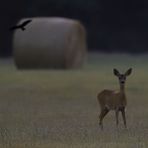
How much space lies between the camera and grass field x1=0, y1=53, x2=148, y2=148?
37.2 ft

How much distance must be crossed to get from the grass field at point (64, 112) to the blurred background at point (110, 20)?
16.6 metres

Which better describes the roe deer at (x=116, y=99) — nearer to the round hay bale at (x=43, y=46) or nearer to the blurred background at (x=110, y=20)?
the round hay bale at (x=43, y=46)

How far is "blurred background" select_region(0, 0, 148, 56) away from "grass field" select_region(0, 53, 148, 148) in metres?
16.6

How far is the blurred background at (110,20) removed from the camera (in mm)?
42906

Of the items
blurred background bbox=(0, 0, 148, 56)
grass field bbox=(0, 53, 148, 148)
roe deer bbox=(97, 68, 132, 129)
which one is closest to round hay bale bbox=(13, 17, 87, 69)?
grass field bbox=(0, 53, 148, 148)

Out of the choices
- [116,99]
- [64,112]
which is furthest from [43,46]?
[116,99]

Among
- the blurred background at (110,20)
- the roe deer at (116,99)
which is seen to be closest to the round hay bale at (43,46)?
the blurred background at (110,20)

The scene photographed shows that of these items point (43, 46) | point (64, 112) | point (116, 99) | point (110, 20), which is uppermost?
point (110, 20)

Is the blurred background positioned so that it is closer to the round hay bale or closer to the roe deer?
the round hay bale

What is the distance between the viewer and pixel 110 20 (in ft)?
147

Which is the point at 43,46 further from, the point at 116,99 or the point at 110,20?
the point at 110,20

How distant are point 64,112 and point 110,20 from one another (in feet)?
96.3

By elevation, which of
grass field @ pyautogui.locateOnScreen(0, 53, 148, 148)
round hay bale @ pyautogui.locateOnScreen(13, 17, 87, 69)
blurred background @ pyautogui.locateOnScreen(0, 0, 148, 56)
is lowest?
grass field @ pyautogui.locateOnScreen(0, 53, 148, 148)

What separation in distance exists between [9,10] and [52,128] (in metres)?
29.8
